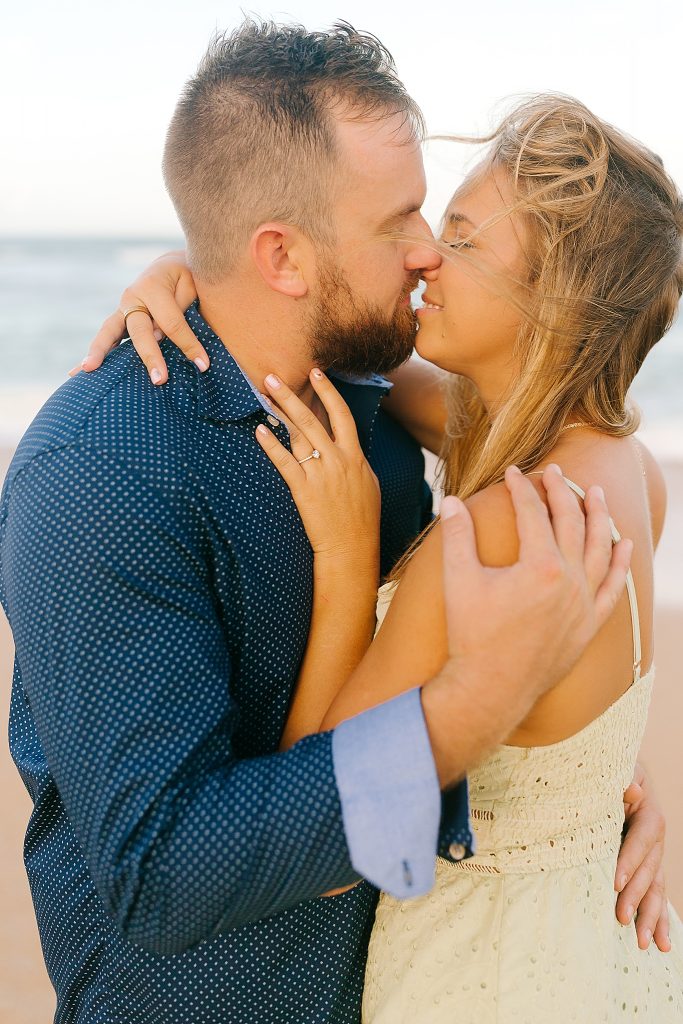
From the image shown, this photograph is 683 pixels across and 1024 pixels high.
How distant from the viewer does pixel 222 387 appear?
5.81 ft

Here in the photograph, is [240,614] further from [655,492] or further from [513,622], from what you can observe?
[655,492]

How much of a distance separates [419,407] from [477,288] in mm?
611

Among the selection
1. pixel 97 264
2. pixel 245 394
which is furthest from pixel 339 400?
pixel 97 264

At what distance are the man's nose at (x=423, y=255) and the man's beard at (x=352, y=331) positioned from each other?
0.09 meters

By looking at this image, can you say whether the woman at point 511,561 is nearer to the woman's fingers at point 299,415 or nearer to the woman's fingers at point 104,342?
the woman's fingers at point 299,415

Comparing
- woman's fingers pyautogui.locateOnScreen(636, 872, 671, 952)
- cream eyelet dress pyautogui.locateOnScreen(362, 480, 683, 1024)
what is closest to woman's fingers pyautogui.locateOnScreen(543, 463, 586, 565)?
cream eyelet dress pyautogui.locateOnScreen(362, 480, 683, 1024)

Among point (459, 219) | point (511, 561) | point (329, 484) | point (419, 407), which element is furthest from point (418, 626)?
point (419, 407)

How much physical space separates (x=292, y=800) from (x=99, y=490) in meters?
0.53

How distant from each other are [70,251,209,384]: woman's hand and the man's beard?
0.88 ft

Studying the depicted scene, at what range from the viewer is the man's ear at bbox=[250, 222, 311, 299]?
1870 millimetres

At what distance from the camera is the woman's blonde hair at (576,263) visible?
188 centimetres

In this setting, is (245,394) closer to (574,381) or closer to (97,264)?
(574,381)

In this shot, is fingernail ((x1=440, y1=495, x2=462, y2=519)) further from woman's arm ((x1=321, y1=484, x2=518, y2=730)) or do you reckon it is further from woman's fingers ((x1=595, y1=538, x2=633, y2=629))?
woman's fingers ((x1=595, y1=538, x2=633, y2=629))

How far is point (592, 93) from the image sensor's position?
66.2ft
